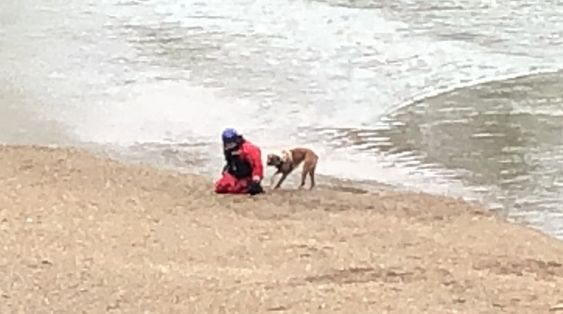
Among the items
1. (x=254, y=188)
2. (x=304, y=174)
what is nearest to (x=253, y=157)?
(x=254, y=188)

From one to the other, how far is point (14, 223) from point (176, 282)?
1.63 metres

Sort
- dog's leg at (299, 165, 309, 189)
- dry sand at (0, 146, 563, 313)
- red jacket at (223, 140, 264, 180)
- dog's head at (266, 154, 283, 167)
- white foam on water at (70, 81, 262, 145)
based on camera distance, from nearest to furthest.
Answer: dry sand at (0, 146, 563, 313) < red jacket at (223, 140, 264, 180) < dog's head at (266, 154, 283, 167) < dog's leg at (299, 165, 309, 189) < white foam on water at (70, 81, 262, 145)

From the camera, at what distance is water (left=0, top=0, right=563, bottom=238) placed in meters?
12.0

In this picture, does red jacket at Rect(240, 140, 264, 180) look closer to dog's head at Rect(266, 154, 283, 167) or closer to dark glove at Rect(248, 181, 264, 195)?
dark glove at Rect(248, 181, 264, 195)

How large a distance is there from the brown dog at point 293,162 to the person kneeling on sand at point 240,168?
245 mm

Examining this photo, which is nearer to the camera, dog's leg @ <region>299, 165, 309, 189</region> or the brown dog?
the brown dog

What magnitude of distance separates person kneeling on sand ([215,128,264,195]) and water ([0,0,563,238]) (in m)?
1.53

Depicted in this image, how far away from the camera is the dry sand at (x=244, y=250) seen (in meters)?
6.71

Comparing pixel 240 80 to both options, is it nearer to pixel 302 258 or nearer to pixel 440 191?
pixel 440 191

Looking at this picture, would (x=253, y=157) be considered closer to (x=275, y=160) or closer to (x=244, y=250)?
(x=275, y=160)

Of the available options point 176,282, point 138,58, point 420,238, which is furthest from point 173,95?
point 176,282

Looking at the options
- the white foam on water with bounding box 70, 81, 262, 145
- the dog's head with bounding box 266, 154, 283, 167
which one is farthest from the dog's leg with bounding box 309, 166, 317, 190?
the white foam on water with bounding box 70, 81, 262, 145

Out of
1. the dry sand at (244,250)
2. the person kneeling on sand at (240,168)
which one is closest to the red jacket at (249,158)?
the person kneeling on sand at (240,168)

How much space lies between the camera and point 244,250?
798 cm
